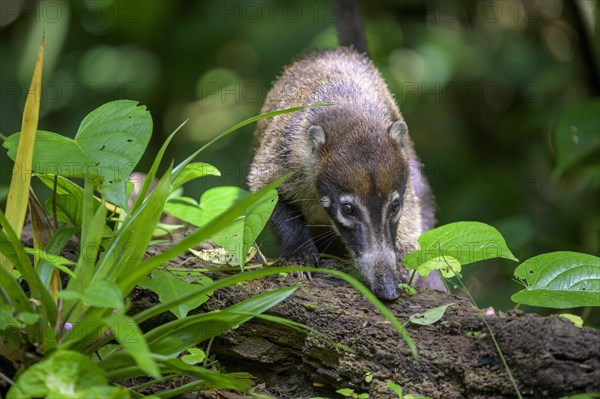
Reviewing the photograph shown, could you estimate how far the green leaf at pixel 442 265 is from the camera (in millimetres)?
3658

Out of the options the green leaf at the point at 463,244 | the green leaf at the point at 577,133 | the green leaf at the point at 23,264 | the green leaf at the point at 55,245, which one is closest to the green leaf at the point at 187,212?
the green leaf at the point at 55,245

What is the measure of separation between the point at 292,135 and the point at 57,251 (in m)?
2.14

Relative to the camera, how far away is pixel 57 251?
11.6ft

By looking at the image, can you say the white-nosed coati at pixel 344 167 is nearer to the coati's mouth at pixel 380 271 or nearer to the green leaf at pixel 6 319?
the coati's mouth at pixel 380 271

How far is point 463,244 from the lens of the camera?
11.9 ft

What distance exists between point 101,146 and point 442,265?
1.81 metres

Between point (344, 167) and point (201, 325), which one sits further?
point (344, 167)

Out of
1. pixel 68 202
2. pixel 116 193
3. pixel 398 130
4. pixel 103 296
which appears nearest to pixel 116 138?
pixel 116 193

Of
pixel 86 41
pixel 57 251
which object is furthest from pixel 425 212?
pixel 86 41

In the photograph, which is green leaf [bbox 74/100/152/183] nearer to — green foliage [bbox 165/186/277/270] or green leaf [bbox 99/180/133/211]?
green leaf [bbox 99/180/133/211]

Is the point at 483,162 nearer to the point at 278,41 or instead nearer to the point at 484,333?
the point at 278,41

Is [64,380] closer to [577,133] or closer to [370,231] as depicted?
[370,231]

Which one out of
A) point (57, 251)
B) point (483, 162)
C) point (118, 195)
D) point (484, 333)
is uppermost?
point (118, 195)

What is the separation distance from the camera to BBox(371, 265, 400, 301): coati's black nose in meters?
3.85
